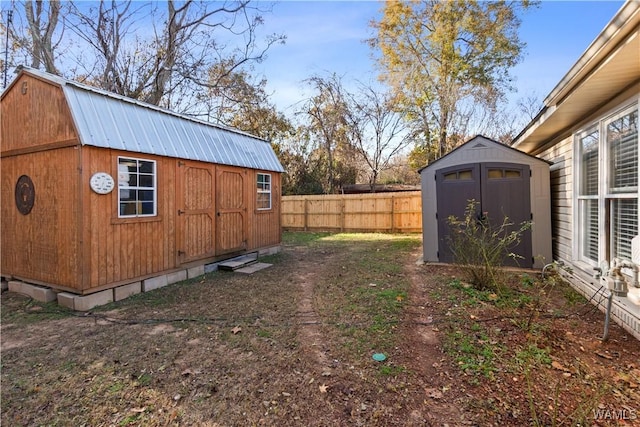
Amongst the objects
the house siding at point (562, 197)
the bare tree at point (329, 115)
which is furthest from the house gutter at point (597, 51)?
the bare tree at point (329, 115)

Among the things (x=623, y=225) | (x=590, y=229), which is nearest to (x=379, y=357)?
(x=623, y=225)

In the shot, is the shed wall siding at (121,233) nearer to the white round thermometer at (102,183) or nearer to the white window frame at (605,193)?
the white round thermometer at (102,183)

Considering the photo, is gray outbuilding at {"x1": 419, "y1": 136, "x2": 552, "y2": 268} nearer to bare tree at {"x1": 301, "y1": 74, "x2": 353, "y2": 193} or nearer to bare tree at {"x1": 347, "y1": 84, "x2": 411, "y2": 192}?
bare tree at {"x1": 347, "y1": 84, "x2": 411, "y2": 192}

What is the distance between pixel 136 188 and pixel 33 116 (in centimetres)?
196

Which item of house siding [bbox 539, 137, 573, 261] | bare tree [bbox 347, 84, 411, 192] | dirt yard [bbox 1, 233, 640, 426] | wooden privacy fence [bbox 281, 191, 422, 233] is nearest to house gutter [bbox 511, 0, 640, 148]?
house siding [bbox 539, 137, 573, 261]

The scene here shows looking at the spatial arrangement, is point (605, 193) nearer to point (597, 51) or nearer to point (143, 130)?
point (597, 51)

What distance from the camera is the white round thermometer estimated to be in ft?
15.0

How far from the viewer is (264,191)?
8.53 meters

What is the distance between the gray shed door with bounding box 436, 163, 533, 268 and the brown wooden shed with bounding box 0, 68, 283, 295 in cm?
502

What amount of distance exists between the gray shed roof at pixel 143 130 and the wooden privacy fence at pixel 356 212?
6.46m

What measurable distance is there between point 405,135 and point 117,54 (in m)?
14.8

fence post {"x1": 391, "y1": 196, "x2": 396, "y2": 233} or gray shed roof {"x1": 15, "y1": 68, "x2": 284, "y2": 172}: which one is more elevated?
gray shed roof {"x1": 15, "y1": 68, "x2": 284, "y2": 172}

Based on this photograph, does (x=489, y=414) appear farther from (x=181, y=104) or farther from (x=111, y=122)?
(x=181, y=104)

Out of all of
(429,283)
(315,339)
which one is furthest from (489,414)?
(429,283)
